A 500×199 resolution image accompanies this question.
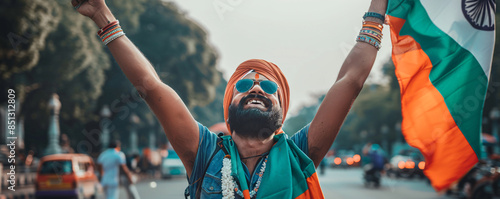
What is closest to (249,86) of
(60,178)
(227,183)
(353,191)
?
(227,183)

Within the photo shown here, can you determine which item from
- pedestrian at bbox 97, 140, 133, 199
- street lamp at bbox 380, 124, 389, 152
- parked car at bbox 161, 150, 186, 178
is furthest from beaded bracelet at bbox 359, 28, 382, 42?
street lamp at bbox 380, 124, 389, 152

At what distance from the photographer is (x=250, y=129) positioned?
2.59 m

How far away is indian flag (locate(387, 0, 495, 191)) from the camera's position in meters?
2.91

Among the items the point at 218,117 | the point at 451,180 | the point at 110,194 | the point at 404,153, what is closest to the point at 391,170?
the point at 404,153

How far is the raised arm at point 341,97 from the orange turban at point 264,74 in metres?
0.29

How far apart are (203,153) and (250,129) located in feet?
0.85

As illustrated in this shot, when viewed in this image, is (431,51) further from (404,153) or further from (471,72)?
(404,153)

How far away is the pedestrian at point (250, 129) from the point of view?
248 centimetres

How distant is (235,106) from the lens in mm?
2641

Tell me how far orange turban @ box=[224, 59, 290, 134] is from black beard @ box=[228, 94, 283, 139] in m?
0.20

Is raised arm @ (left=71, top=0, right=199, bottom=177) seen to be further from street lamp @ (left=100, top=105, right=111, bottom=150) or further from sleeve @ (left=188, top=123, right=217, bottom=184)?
street lamp @ (left=100, top=105, right=111, bottom=150)

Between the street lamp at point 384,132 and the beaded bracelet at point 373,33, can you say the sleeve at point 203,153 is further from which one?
the street lamp at point 384,132

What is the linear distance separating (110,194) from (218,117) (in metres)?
49.3

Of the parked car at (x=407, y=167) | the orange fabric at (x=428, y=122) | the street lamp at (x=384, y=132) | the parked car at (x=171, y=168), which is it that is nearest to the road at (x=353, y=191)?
the parked car at (x=407, y=167)
